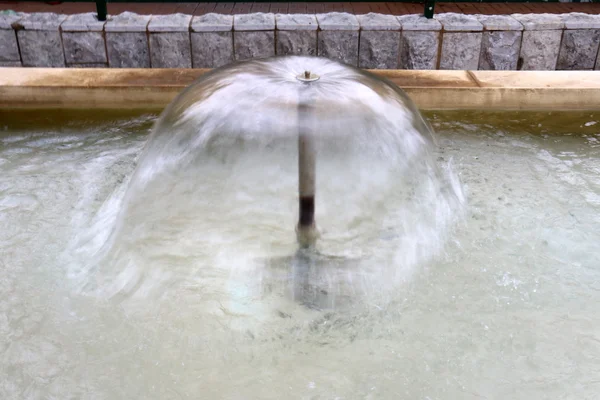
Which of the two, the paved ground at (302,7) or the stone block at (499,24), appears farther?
the paved ground at (302,7)

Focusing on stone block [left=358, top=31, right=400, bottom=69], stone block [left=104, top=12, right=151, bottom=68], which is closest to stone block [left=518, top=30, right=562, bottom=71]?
stone block [left=358, top=31, right=400, bottom=69]

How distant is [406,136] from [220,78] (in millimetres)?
822

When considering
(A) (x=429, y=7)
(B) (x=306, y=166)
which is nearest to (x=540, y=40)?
(A) (x=429, y=7)

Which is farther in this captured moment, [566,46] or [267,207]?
[566,46]

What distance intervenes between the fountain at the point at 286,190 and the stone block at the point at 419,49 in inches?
71.6

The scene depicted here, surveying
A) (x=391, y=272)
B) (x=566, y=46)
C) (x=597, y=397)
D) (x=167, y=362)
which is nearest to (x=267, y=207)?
(x=391, y=272)

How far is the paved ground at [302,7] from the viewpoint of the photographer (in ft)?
18.8

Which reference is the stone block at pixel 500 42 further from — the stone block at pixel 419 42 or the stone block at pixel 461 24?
the stone block at pixel 419 42

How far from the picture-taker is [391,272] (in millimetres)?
2480

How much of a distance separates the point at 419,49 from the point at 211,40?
1.49 metres

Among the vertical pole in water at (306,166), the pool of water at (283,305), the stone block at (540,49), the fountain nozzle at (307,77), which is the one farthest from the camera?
the stone block at (540,49)

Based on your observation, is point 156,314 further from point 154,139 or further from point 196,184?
point 154,139

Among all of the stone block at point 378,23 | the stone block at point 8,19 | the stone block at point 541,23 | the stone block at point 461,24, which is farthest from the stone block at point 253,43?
the stone block at point 541,23

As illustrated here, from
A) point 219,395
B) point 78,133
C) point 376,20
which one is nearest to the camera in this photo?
point 219,395
